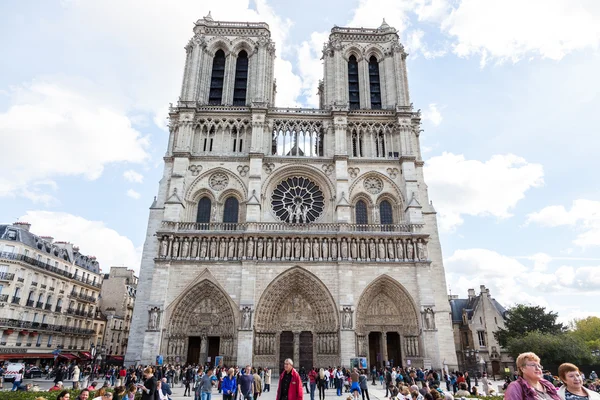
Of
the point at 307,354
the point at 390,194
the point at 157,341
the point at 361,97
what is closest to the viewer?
the point at 157,341

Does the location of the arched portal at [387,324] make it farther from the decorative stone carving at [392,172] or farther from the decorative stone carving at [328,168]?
the decorative stone carving at [328,168]

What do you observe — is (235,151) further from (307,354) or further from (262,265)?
(307,354)

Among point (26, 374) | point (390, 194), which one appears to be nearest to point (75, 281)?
point (26, 374)

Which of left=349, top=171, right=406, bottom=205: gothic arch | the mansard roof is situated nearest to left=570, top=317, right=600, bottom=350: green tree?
left=349, top=171, right=406, bottom=205: gothic arch

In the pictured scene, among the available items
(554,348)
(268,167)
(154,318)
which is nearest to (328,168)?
(268,167)

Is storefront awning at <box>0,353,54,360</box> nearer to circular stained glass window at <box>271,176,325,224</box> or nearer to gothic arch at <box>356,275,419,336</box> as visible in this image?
circular stained glass window at <box>271,176,325,224</box>

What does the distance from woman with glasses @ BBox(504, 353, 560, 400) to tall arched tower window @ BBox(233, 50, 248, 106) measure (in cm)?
2520

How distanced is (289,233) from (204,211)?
18.9 ft

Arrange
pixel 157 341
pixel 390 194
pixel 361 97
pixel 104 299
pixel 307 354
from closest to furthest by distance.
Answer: pixel 157 341, pixel 307 354, pixel 390 194, pixel 361 97, pixel 104 299

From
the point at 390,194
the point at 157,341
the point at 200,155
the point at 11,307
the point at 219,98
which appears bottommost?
the point at 157,341

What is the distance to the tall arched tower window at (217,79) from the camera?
26.4 meters

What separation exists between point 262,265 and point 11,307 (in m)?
14.3

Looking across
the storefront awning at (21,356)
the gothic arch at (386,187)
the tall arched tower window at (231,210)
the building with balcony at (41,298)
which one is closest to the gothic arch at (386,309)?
the gothic arch at (386,187)

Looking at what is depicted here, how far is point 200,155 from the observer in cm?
2348
